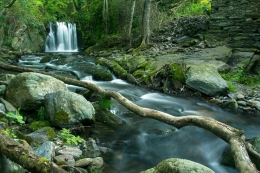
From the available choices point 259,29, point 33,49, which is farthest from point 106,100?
point 33,49

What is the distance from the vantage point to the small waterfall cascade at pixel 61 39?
1939cm

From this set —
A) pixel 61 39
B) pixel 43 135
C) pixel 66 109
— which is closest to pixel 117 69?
pixel 66 109

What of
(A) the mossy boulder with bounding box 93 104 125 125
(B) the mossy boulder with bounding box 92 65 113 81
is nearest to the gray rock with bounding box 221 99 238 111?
(A) the mossy boulder with bounding box 93 104 125 125

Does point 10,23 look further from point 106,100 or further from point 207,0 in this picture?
point 207,0

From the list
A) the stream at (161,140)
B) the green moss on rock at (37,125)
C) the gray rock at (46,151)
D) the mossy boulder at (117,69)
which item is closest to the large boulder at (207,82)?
the stream at (161,140)

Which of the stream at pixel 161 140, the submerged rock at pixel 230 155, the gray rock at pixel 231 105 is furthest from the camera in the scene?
the gray rock at pixel 231 105

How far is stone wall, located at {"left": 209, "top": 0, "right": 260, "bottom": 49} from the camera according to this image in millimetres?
10844

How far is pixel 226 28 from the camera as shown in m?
11.8

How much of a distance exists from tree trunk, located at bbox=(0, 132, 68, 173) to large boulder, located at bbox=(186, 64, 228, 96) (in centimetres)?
607

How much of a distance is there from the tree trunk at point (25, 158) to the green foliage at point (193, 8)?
14.2 meters

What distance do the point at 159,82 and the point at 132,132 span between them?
11.2 ft

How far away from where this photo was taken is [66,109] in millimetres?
4832

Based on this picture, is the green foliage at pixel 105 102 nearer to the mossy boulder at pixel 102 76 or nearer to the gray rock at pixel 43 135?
the gray rock at pixel 43 135

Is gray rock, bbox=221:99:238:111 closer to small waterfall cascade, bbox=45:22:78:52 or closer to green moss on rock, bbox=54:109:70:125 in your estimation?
green moss on rock, bbox=54:109:70:125
